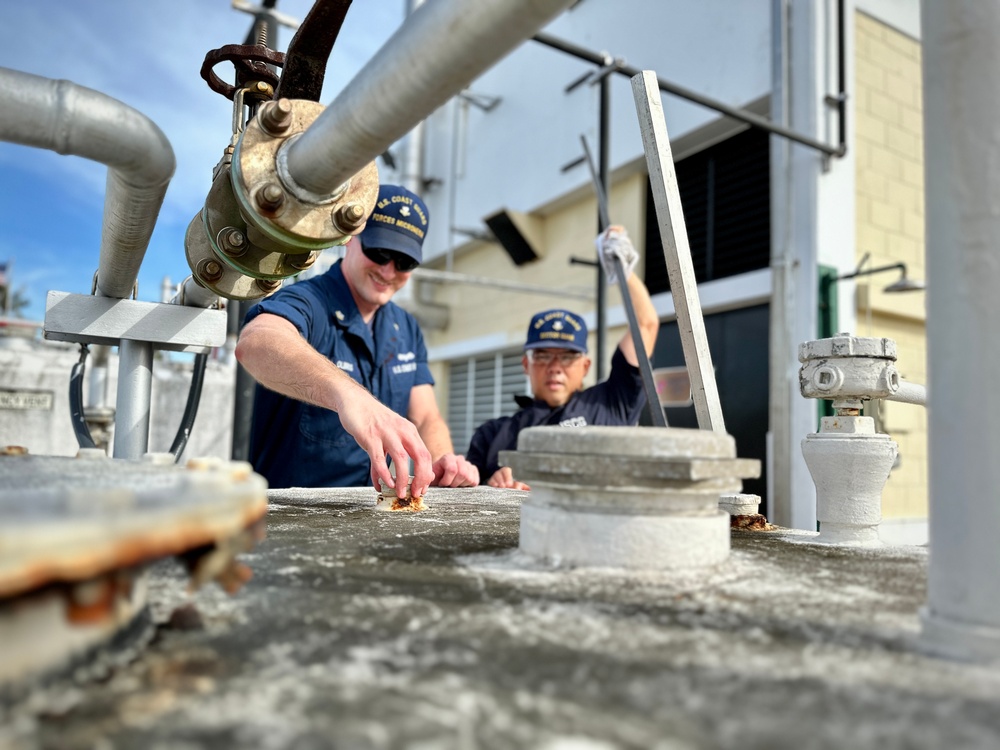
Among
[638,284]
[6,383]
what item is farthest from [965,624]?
[6,383]

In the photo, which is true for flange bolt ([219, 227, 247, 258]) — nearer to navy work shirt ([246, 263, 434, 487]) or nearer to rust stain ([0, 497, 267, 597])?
rust stain ([0, 497, 267, 597])

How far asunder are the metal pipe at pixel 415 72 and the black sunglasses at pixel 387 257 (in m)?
1.75

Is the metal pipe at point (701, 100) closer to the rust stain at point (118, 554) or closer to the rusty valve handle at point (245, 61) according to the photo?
the rusty valve handle at point (245, 61)

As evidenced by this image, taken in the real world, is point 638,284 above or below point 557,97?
below

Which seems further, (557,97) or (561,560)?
(557,97)

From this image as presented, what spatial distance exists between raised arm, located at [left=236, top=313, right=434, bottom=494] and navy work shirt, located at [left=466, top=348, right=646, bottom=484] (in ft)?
5.60

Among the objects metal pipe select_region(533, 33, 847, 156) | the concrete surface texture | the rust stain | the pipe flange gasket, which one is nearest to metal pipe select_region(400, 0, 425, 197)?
metal pipe select_region(533, 33, 847, 156)

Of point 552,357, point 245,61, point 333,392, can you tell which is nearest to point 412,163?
point 552,357

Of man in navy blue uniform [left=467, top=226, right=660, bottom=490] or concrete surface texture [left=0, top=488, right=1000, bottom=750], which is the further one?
man in navy blue uniform [left=467, top=226, right=660, bottom=490]

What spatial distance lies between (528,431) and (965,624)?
0.49m

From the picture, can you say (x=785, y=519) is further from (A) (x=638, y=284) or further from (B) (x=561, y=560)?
(B) (x=561, y=560)

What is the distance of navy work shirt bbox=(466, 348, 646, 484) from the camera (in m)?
3.62

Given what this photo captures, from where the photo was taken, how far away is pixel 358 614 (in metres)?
0.62

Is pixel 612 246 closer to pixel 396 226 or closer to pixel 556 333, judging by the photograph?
pixel 556 333
